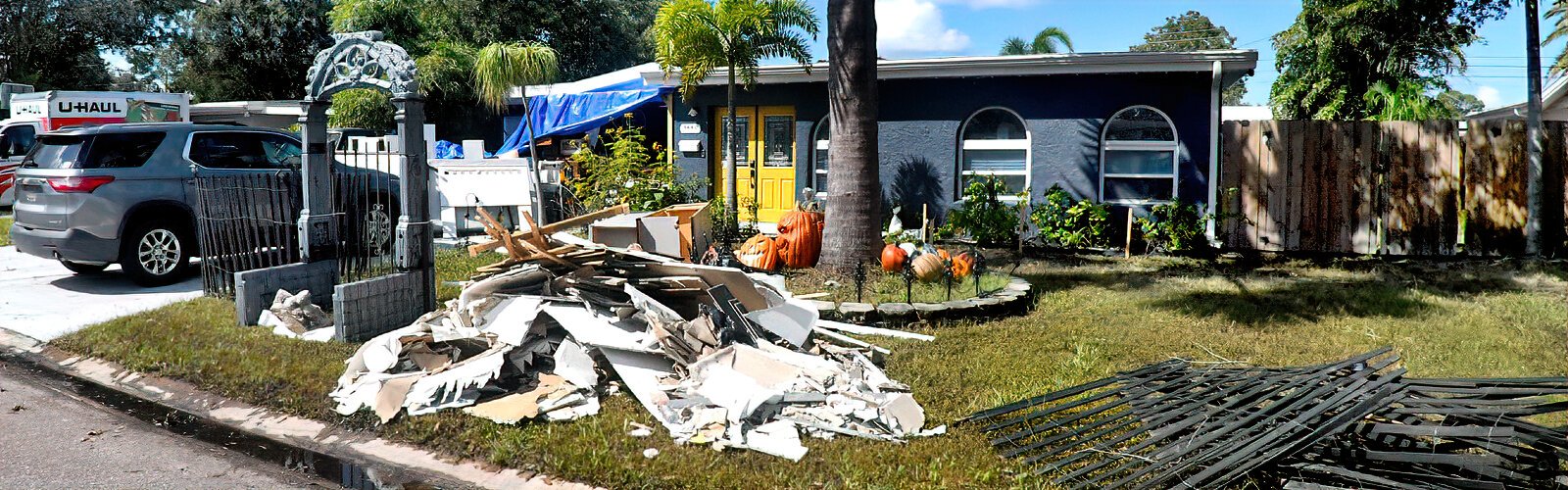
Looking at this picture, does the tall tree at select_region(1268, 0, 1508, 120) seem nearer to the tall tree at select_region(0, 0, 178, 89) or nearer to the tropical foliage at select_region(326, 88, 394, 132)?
the tropical foliage at select_region(326, 88, 394, 132)

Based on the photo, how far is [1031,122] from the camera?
13508 millimetres

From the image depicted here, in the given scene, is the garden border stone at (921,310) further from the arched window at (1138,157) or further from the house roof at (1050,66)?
the arched window at (1138,157)

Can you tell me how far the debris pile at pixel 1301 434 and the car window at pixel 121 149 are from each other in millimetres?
8509

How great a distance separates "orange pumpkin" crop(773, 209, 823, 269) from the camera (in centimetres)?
1030

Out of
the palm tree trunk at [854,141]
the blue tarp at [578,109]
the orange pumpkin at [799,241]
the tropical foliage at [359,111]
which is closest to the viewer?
the palm tree trunk at [854,141]

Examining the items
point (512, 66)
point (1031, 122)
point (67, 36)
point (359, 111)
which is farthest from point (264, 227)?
point (67, 36)

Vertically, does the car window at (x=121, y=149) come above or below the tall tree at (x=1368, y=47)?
below

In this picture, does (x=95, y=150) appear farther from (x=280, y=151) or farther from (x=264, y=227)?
(x=264, y=227)

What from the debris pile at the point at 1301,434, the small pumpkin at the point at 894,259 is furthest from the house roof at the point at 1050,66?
the debris pile at the point at 1301,434

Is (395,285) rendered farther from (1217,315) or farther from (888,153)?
(888,153)

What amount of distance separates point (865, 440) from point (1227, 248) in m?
9.09

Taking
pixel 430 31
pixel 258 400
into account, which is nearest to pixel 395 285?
pixel 258 400

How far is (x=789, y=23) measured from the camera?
13.6 m

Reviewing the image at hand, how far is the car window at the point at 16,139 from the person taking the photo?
742 inches
